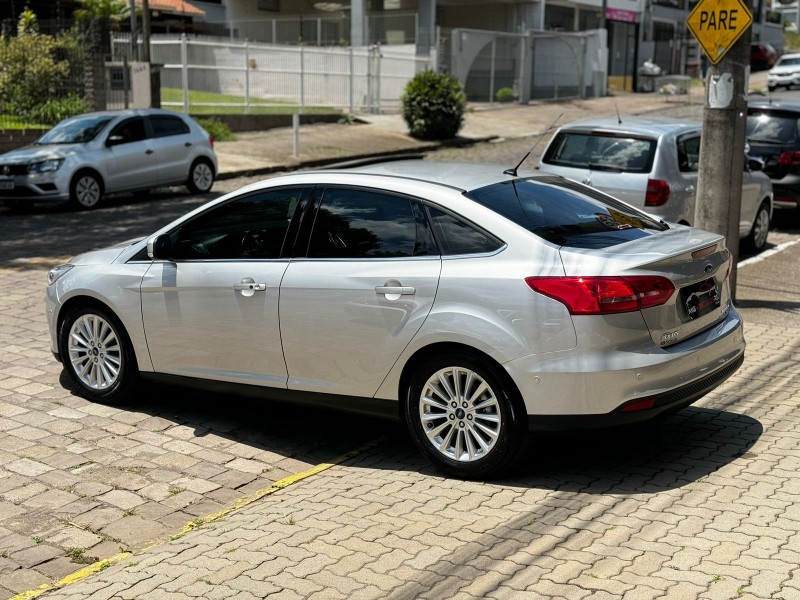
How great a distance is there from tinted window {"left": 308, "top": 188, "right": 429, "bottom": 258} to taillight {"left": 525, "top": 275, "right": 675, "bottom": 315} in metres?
0.78

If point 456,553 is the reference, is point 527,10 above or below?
above

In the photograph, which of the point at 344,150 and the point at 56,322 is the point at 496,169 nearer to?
the point at 56,322

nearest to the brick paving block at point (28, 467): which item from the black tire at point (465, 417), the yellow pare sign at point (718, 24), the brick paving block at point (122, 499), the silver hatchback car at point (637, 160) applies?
the brick paving block at point (122, 499)

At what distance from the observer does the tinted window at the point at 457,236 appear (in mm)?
5523

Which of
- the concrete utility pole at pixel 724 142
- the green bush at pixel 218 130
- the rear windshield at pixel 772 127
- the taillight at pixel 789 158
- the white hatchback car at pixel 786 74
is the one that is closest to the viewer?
the concrete utility pole at pixel 724 142

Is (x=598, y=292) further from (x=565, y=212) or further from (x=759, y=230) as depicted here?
(x=759, y=230)

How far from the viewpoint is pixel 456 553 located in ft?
15.3

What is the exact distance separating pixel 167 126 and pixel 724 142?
11858 millimetres

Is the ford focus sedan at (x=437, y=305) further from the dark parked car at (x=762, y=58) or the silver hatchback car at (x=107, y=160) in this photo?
the dark parked car at (x=762, y=58)

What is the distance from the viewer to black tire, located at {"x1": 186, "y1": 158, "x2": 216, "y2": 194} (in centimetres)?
1906

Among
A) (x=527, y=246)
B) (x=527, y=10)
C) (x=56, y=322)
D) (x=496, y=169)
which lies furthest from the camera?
(x=527, y=10)

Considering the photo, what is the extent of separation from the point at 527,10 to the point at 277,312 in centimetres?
4058

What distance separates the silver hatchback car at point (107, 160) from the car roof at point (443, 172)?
11.4m

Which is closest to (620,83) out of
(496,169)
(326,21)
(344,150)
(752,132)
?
(326,21)
